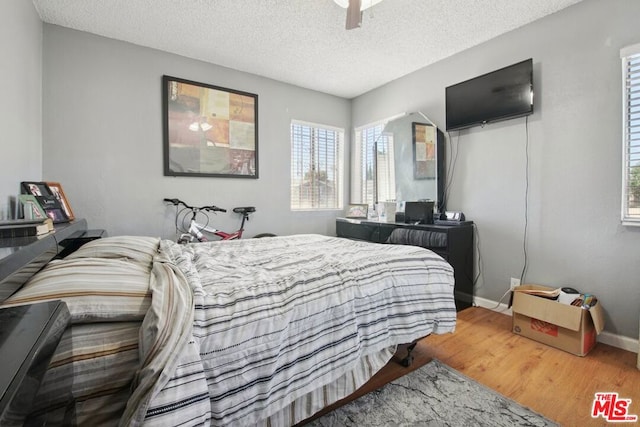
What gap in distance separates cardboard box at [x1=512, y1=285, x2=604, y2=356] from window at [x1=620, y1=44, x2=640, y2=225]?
2.52ft

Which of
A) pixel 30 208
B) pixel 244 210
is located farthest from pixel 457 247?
pixel 30 208

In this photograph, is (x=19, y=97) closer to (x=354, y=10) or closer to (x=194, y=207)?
(x=194, y=207)

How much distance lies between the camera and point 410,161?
360 cm

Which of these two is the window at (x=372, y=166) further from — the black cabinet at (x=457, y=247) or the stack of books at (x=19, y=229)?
the stack of books at (x=19, y=229)

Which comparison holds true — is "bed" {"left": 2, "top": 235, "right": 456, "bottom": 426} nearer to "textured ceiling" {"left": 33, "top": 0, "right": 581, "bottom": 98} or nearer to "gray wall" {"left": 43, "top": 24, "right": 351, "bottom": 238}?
"gray wall" {"left": 43, "top": 24, "right": 351, "bottom": 238}

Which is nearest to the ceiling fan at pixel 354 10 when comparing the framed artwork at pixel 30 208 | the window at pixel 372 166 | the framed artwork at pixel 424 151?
the framed artwork at pixel 424 151

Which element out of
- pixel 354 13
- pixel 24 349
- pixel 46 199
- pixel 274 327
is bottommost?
pixel 274 327

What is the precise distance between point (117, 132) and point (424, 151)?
3.37 m

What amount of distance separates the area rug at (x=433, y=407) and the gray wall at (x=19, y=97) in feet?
8.08

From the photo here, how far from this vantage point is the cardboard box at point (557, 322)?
6.61ft

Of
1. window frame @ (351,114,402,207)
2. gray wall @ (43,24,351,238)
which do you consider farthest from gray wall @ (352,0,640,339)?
gray wall @ (43,24,351,238)

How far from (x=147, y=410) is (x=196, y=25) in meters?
3.04

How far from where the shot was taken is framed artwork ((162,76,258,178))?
314cm

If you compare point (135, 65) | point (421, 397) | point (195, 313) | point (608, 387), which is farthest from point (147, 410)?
point (135, 65)
